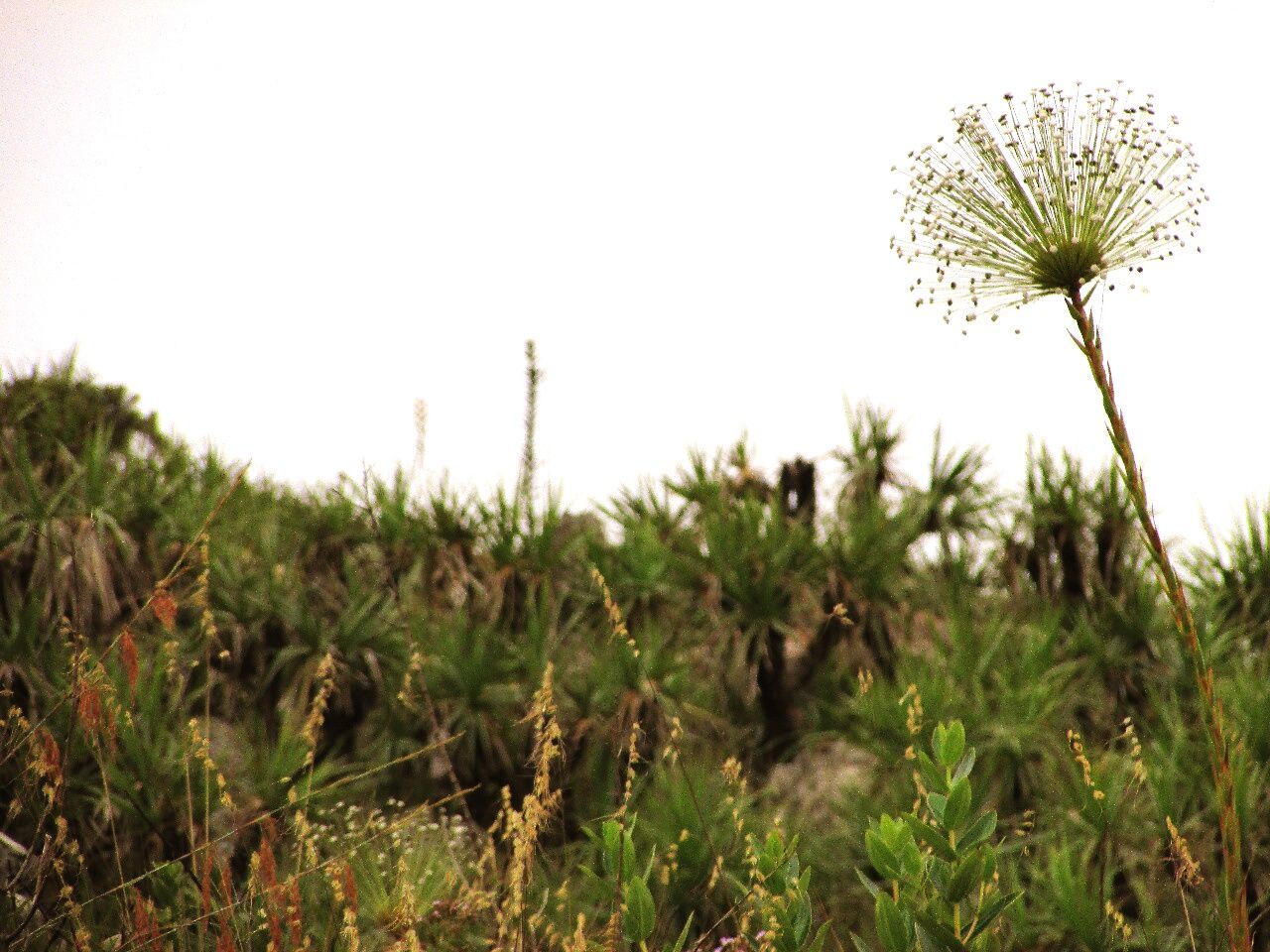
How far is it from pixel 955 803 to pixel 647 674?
391 cm

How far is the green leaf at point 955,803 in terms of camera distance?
8.52 ft

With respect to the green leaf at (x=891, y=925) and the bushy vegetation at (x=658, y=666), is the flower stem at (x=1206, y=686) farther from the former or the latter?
the bushy vegetation at (x=658, y=666)

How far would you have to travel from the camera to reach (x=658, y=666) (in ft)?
28.4

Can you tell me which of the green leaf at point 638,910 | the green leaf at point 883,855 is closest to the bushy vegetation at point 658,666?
the green leaf at point 638,910

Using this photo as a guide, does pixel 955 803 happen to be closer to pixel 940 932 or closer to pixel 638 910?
pixel 940 932

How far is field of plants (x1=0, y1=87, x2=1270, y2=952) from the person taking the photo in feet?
20.6

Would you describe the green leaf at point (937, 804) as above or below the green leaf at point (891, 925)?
above

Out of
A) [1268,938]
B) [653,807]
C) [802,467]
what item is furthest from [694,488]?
[1268,938]

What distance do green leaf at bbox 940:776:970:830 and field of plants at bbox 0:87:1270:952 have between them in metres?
2.18

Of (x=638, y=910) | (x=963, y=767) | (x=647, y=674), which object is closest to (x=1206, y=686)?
(x=963, y=767)

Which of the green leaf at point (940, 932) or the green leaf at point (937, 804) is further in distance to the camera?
the green leaf at point (937, 804)

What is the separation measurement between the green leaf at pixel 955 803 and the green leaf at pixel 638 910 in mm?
→ 738

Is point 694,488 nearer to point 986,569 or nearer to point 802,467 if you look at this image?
point 802,467

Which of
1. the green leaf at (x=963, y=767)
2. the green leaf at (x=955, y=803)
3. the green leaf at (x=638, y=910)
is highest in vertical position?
A: the green leaf at (x=963, y=767)
